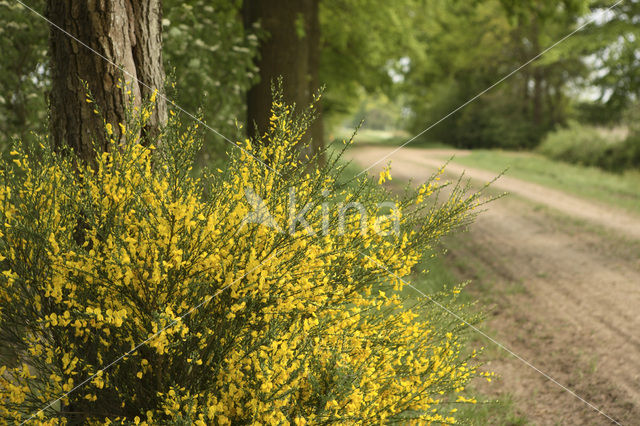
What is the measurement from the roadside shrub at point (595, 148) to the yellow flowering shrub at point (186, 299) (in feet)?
55.9

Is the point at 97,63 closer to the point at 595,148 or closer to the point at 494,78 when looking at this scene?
the point at 595,148

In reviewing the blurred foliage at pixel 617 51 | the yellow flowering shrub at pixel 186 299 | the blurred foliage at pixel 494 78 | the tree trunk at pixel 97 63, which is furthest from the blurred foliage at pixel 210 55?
the blurred foliage at pixel 494 78

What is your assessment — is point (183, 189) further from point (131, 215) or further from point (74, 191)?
point (74, 191)

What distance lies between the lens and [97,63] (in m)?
2.73

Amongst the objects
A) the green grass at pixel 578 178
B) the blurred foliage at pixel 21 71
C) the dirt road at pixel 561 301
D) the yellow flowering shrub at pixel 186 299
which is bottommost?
the green grass at pixel 578 178

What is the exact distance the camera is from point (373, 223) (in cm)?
258

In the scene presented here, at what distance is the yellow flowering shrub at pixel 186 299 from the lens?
6.91ft

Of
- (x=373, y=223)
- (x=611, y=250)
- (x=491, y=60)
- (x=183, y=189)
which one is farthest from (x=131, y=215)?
(x=491, y=60)

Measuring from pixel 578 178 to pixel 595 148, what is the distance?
4.85m

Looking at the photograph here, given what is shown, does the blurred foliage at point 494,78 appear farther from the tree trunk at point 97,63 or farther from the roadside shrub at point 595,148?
the tree trunk at point 97,63

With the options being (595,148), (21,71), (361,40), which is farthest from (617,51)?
(21,71)

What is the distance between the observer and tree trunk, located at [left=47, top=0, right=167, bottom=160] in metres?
2.70

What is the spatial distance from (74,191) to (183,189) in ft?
1.69

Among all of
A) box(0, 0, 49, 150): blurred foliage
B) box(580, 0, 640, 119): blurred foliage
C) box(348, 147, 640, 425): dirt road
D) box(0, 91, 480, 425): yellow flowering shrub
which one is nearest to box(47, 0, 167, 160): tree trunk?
box(0, 91, 480, 425): yellow flowering shrub
